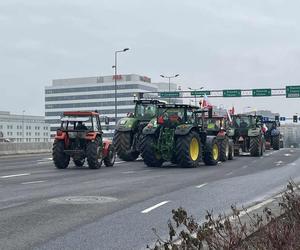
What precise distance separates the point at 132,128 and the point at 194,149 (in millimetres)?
3964

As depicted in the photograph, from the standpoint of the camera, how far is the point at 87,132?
70.9 feet

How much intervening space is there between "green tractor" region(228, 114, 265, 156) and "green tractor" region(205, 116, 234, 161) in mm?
3301

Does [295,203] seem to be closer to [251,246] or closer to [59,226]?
[251,246]

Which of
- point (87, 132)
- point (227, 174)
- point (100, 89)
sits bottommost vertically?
point (227, 174)

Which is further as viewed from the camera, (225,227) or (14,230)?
(14,230)

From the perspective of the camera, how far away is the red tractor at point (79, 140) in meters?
21.4

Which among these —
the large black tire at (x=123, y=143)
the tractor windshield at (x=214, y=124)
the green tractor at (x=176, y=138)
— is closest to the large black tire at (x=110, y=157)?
the green tractor at (x=176, y=138)

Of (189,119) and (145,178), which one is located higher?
(189,119)

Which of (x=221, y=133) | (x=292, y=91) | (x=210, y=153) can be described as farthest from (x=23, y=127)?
(x=210, y=153)

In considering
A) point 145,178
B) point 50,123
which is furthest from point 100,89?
point 145,178

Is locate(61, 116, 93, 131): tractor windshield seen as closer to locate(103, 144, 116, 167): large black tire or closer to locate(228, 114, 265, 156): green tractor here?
locate(103, 144, 116, 167): large black tire

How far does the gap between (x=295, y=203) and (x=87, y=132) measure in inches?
603

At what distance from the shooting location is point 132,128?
26.0m

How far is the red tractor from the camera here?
842 inches
